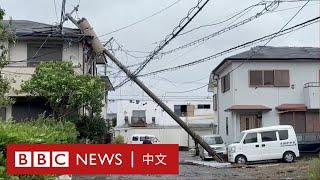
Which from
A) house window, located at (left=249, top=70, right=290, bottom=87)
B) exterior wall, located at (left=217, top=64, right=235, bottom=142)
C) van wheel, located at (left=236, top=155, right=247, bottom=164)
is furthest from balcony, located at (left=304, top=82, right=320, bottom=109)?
van wheel, located at (left=236, top=155, right=247, bottom=164)

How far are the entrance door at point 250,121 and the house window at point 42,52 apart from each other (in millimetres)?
12802

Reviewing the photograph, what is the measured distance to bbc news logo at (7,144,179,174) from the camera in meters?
8.41

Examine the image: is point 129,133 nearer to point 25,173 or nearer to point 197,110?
point 197,110

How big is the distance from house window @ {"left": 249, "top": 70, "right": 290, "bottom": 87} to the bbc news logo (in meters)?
28.1

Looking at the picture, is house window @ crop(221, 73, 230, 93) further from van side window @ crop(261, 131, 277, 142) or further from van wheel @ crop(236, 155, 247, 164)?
van wheel @ crop(236, 155, 247, 164)

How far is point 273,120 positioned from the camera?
36.3m

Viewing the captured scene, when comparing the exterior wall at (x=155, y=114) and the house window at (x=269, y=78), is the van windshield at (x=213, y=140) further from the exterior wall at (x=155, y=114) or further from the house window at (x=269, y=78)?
the exterior wall at (x=155, y=114)

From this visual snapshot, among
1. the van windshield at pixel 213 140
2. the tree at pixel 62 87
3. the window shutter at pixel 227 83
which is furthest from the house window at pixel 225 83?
the tree at pixel 62 87

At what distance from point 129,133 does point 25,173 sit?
55230 millimetres

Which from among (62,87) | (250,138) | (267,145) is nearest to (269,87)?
(250,138)

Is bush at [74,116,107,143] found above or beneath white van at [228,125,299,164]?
above

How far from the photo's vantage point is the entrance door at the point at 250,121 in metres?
36.7

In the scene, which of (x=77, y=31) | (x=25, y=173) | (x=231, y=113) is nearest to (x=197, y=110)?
(x=231, y=113)

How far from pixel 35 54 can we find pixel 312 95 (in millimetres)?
17427
